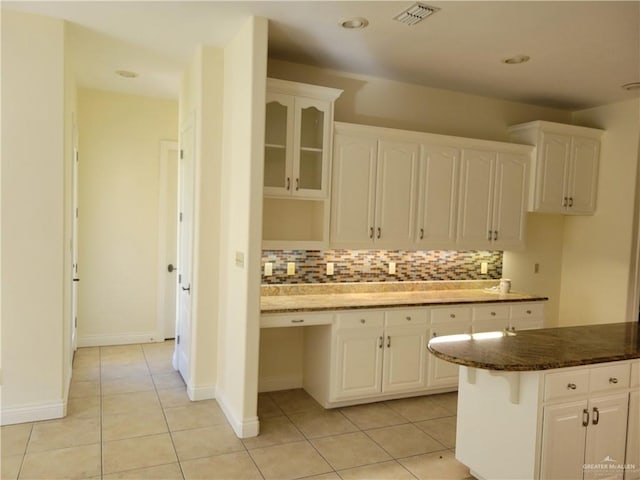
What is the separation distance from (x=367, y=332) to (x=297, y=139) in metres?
1.62

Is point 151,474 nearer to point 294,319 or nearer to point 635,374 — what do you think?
point 294,319

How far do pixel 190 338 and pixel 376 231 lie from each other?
5.99 feet

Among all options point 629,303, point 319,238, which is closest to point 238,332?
point 319,238

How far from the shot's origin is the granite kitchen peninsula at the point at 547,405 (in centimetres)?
239

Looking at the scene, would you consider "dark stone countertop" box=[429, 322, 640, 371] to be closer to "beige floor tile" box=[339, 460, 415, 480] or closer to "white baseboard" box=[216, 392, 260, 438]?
"beige floor tile" box=[339, 460, 415, 480]

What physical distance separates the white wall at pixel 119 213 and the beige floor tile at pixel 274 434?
8.56ft

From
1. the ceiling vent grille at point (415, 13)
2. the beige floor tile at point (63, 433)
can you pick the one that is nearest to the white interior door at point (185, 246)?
the beige floor tile at point (63, 433)

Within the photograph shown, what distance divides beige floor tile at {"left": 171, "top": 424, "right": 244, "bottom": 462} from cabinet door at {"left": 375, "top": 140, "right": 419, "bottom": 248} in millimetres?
1919

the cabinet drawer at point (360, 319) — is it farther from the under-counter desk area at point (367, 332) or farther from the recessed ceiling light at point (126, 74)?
the recessed ceiling light at point (126, 74)

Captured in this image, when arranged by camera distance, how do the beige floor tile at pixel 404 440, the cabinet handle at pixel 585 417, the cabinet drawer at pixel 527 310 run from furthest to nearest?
the cabinet drawer at pixel 527 310 → the beige floor tile at pixel 404 440 → the cabinet handle at pixel 585 417

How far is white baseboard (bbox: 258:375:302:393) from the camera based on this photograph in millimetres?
4137

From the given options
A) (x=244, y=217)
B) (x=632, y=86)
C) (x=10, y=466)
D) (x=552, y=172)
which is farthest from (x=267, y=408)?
(x=632, y=86)

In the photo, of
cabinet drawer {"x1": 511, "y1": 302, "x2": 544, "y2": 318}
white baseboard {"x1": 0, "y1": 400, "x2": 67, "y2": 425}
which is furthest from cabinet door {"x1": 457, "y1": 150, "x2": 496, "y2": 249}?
white baseboard {"x1": 0, "y1": 400, "x2": 67, "y2": 425}

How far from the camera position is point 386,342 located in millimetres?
3854
